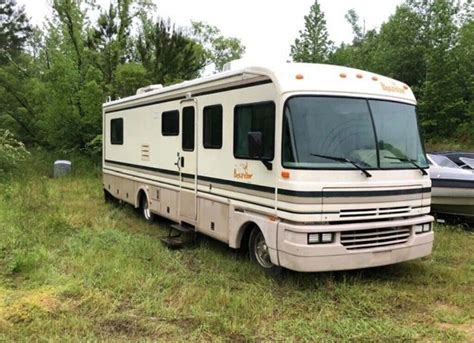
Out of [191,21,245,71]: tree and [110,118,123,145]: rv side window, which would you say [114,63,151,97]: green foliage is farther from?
[191,21,245,71]: tree

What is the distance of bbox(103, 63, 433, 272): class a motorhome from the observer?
5492 millimetres

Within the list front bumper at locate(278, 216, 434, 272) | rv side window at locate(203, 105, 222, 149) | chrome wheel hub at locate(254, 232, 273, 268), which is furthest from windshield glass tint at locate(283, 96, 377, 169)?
rv side window at locate(203, 105, 222, 149)

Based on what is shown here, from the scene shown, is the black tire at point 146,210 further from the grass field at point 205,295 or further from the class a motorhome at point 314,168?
the class a motorhome at point 314,168

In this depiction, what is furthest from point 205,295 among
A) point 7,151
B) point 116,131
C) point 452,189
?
point 7,151

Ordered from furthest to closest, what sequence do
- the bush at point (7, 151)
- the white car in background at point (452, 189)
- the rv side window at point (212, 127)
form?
the bush at point (7, 151), the white car in background at point (452, 189), the rv side window at point (212, 127)

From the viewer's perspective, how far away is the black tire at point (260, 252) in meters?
6.12

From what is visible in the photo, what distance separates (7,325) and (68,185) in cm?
1267

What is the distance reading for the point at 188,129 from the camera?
26.4 feet

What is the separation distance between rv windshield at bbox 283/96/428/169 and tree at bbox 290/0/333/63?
30217 millimetres

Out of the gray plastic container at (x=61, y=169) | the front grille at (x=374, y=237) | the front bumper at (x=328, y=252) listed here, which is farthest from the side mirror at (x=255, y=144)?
the gray plastic container at (x=61, y=169)

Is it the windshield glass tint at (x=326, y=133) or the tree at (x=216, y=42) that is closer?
the windshield glass tint at (x=326, y=133)

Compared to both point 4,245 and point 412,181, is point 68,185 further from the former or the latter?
point 412,181

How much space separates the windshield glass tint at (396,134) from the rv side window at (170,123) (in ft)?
11.9

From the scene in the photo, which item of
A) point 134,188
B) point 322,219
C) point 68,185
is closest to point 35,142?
point 68,185
